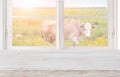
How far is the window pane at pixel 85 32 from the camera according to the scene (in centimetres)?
480

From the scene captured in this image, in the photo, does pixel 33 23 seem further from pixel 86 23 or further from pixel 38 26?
pixel 86 23

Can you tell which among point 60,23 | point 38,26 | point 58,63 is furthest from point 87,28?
point 58,63

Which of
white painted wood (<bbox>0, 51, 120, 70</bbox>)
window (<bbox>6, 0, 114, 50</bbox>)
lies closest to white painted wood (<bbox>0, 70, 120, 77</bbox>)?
white painted wood (<bbox>0, 51, 120, 70</bbox>)

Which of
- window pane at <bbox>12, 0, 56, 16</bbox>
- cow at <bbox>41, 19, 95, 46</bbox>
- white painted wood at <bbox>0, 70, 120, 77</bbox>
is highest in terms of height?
window pane at <bbox>12, 0, 56, 16</bbox>

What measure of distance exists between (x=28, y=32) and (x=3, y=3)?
0.64 metres

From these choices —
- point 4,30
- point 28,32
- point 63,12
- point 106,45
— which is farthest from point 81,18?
point 4,30

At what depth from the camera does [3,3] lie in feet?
15.6

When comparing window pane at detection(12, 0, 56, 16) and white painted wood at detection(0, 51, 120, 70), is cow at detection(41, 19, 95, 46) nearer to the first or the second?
window pane at detection(12, 0, 56, 16)

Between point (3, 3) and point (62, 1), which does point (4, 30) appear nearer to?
point (3, 3)

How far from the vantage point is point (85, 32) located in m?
4.86

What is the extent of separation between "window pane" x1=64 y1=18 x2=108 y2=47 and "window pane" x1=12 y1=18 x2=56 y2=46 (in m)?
0.28

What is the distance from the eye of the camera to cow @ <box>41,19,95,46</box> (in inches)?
189

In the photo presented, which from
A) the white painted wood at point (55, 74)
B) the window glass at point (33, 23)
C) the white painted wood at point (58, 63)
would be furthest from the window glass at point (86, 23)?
the white painted wood at point (55, 74)

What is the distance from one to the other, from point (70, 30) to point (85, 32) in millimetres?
262
